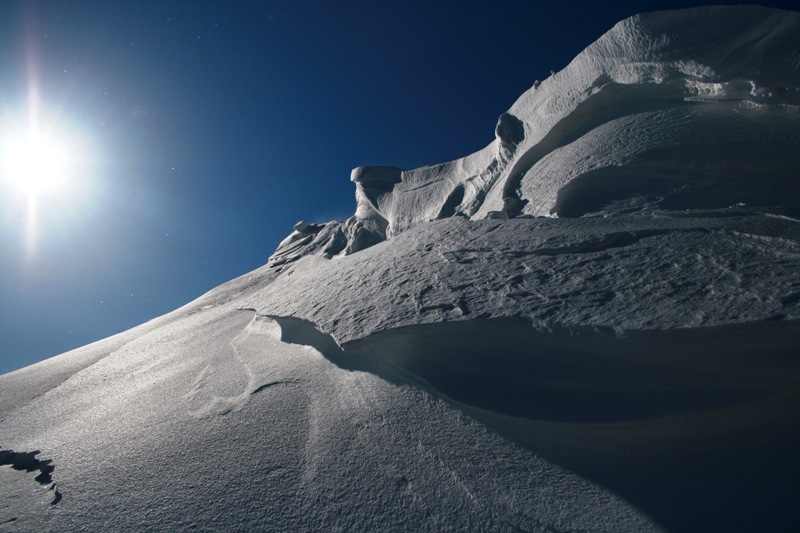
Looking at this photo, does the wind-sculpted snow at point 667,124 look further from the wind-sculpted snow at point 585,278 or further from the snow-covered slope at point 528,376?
the wind-sculpted snow at point 585,278

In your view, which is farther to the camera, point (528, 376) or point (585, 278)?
point (585, 278)

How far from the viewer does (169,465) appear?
1.92 metres

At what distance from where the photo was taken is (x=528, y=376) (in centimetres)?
216

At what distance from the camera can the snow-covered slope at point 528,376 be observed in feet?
5.49

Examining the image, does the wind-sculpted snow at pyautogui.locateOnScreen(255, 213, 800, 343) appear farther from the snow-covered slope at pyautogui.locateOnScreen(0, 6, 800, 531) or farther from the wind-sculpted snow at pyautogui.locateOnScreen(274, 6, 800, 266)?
the wind-sculpted snow at pyautogui.locateOnScreen(274, 6, 800, 266)

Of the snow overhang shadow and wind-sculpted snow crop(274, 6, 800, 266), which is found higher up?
wind-sculpted snow crop(274, 6, 800, 266)

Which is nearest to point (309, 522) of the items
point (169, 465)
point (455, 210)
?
point (169, 465)

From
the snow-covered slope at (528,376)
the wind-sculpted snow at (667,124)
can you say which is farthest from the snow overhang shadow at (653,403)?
the wind-sculpted snow at (667,124)

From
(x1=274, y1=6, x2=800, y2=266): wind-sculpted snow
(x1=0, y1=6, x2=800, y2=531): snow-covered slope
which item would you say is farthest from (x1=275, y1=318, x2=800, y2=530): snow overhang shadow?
(x1=274, y1=6, x2=800, y2=266): wind-sculpted snow

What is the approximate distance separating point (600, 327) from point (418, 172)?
186 inches

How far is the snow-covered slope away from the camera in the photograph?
5.49ft

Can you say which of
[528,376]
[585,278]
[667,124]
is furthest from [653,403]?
[667,124]

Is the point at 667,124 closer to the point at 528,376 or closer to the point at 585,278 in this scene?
the point at 585,278

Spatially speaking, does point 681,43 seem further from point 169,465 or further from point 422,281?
point 169,465
